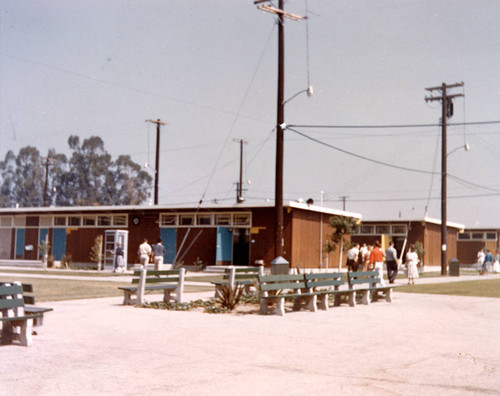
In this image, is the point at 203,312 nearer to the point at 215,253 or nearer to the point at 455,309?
the point at 455,309

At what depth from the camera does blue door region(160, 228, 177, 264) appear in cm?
3662

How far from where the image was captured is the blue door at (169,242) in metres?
36.6

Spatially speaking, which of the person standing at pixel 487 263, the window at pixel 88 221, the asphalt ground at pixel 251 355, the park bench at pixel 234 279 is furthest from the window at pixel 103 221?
the asphalt ground at pixel 251 355

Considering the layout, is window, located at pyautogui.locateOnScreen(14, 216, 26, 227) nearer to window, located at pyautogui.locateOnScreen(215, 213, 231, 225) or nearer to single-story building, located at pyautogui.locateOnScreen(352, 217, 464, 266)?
window, located at pyautogui.locateOnScreen(215, 213, 231, 225)

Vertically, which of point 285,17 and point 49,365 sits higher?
point 285,17

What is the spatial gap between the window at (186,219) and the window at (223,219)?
1.63m

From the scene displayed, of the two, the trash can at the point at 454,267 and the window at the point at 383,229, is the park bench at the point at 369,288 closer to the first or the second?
the trash can at the point at 454,267

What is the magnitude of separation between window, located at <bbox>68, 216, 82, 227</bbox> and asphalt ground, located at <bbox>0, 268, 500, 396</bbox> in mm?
27738

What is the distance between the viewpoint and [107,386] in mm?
6316

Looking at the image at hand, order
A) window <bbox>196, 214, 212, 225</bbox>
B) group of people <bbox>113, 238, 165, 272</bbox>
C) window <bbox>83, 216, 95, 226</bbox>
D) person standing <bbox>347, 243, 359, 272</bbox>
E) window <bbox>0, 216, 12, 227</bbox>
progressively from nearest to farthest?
1. group of people <bbox>113, 238, 165, 272</bbox>
2. person standing <bbox>347, 243, 359, 272</bbox>
3. window <bbox>196, 214, 212, 225</bbox>
4. window <bbox>83, 216, 95, 226</bbox>
5. window <bbox>0, 216, 12, 227</bbox>

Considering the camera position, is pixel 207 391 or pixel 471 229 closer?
pixel 207 391

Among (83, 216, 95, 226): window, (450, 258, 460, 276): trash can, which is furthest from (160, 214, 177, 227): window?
(450, 258, 460, 276): trash can

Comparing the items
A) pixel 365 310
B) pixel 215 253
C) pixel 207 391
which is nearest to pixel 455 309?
pixel 365 310

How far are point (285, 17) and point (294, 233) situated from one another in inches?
560
